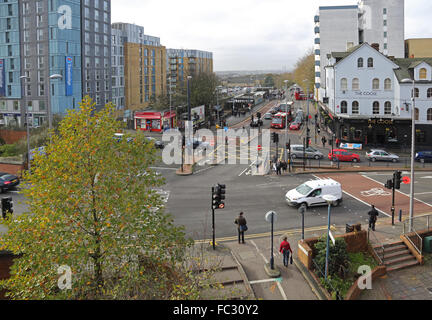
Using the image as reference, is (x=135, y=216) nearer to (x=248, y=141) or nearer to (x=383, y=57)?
(x=248, y=141)

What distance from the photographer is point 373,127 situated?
167ft

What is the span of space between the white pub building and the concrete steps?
32908mm

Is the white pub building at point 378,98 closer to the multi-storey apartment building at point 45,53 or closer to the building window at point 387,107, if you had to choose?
the building window at point 387,107

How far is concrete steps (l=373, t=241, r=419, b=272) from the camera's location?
58.9 ft

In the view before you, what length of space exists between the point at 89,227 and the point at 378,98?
1851 inches

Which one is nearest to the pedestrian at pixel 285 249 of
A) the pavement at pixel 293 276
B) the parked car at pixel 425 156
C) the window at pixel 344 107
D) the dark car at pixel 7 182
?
the pavement at pixel 293 276

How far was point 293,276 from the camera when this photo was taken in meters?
16.4

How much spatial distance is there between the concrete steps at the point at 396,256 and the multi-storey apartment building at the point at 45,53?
51.4 meters

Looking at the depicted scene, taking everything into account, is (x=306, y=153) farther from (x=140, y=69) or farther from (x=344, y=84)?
(x=140, y=69)

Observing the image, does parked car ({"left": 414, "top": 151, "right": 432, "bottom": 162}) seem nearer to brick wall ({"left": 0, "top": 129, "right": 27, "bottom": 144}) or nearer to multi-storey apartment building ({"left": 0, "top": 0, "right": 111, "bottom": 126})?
brick wall ({"left": 0, "top": 129, "right": 27, "bottom": 144})

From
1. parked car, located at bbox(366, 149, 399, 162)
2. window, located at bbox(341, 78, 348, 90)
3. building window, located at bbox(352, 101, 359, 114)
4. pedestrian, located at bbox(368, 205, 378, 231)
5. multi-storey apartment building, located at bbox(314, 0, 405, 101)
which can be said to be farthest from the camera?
multi-storey apartment building, located at bbox(314, 0, 405, 101)

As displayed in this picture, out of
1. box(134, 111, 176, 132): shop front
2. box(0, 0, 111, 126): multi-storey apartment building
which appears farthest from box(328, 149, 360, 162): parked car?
box(0, 0, 111, 126): multi-storey apartment building
